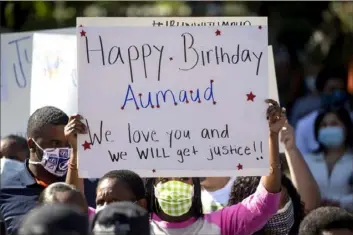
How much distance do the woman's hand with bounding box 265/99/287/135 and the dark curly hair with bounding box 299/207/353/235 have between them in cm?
48

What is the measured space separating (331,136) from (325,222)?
3.67m

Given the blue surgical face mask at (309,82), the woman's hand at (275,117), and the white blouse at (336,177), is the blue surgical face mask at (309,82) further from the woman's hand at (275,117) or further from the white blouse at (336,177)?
the woman's hand at (275,117)

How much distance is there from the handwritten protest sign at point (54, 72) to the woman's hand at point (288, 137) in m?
1.30

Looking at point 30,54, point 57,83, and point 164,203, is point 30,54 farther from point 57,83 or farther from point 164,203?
point 164,203

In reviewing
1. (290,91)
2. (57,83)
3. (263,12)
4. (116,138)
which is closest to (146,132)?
(116,138)

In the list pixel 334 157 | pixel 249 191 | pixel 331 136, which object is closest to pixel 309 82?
pixel 331 136

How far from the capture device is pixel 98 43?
5.79 m

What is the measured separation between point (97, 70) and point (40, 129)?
0.64 m

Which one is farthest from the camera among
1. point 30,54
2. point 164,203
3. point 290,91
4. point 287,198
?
point 290,91

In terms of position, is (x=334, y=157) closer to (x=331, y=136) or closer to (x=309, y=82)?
(x=331, y=136)

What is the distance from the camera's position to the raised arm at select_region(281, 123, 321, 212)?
6.78m

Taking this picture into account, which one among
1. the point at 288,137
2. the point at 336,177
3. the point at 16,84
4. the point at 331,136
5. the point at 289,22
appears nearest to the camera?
the point at 288,137

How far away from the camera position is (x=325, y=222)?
5.33 m

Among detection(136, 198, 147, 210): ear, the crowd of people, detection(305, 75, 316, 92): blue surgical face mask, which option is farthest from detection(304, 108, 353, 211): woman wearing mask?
detection(305, 75, 316, 92): blue surgical face mask
